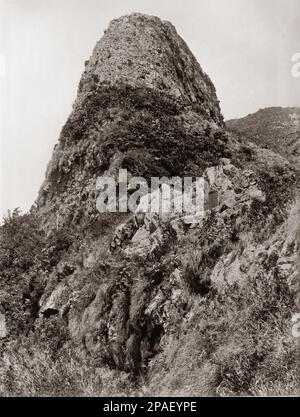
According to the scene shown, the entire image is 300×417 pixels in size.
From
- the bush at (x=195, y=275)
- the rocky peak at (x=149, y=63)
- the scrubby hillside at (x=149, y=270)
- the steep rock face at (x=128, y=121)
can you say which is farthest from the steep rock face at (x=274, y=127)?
the bush at (x=195, y=275)

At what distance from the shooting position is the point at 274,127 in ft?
161

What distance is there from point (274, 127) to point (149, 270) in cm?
3969

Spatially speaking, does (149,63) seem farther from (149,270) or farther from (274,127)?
(274,127)

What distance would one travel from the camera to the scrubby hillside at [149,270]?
9.48 metres

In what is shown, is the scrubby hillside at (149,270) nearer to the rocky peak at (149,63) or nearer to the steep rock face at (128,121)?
the steep rock face at (128,121)

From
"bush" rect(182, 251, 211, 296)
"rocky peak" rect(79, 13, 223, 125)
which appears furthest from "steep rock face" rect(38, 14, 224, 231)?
"bush" rect(182, 251, 211, 296)

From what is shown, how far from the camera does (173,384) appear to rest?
9.72 m

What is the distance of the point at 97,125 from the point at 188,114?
418 centimetres

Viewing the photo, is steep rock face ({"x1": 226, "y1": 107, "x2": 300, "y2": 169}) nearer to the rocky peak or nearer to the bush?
the rocky peak

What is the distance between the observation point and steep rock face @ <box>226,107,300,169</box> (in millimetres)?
38516

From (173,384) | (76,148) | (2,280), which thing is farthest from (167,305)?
(76,148)

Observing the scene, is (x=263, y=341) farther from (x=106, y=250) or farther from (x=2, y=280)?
(x=2, y=280)

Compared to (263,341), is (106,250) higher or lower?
higher

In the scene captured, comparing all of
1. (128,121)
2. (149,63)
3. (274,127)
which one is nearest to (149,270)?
(128,121)
